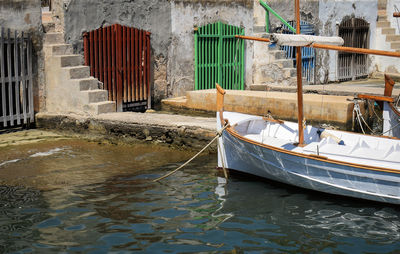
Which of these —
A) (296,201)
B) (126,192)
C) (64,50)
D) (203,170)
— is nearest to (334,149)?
(296,201)

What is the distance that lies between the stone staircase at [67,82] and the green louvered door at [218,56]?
4103 mm

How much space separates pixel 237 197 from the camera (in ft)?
26.0

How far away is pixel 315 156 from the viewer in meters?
7.89

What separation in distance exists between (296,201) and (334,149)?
102 centimetres

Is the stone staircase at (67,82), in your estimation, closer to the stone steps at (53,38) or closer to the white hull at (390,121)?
the stone steps at (53,38)

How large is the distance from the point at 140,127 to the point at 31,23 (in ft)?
10.8

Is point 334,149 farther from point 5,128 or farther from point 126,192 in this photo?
point 5,128

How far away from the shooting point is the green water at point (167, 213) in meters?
6.21

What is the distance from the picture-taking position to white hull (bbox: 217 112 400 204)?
7.53m

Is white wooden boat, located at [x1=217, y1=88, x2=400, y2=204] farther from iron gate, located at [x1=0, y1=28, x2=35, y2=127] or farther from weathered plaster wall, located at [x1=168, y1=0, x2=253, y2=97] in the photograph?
weathered plaster wall, located at [x1=168, y1=0, x2=253, y2=97]

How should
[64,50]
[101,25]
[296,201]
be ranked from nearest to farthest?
[296,201], [64,50], [101,25]

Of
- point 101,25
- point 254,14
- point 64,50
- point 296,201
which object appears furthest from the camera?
point 254,14

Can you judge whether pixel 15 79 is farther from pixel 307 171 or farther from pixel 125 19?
pixel 307 171

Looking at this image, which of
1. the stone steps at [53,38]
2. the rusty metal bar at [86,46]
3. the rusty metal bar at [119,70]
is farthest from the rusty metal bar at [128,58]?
the stone steps at [53,38]
